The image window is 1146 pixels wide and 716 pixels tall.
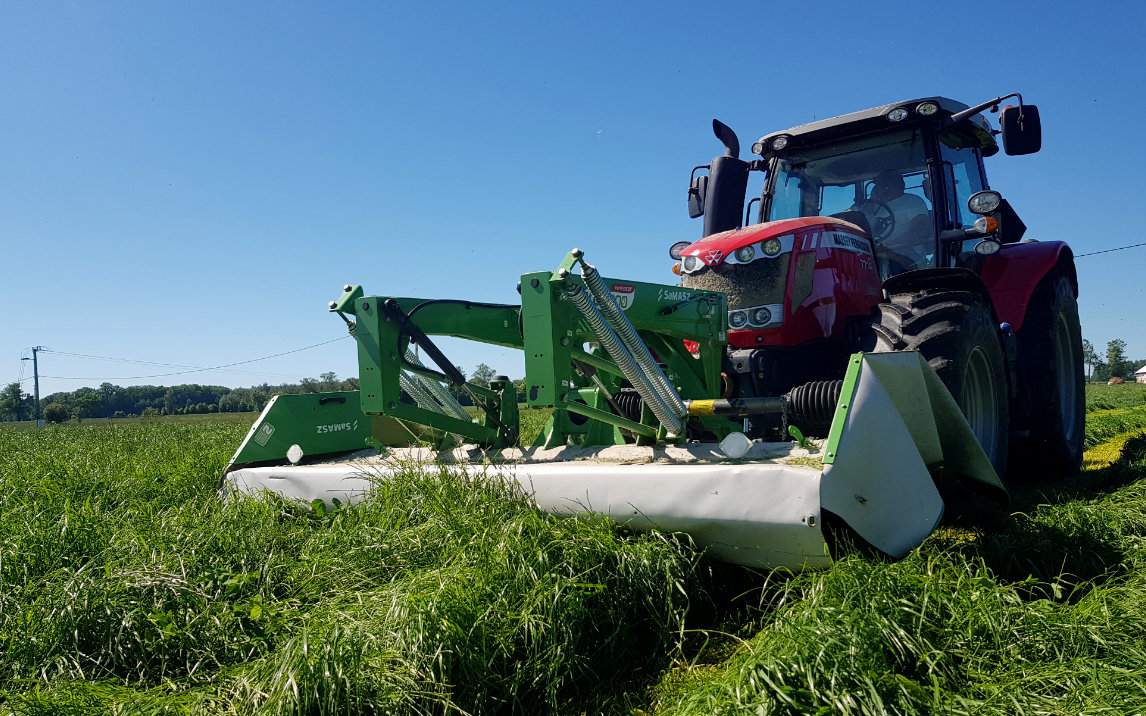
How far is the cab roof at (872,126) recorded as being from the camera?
564 centimetres

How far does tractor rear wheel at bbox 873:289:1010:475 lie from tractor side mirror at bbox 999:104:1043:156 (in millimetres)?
1545

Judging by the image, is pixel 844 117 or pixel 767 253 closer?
pixel 767 253

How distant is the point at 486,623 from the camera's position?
2637 mm

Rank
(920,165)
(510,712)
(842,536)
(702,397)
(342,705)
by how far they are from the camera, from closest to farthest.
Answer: (342,705)
(510,712)
(842,536)
(702,397)
(920,165)

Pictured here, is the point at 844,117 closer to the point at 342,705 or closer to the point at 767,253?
the point at 767,253

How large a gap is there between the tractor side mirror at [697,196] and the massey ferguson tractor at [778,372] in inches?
0.7

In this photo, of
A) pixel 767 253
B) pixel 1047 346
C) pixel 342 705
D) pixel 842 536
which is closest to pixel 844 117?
pixel 767 253

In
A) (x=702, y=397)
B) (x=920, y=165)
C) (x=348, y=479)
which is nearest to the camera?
(x=348, y=479)

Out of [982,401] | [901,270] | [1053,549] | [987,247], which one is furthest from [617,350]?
[987,247]

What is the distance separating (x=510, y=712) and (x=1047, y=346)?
16.3 ft

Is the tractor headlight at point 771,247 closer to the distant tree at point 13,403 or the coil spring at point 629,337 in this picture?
the coil spring at point 629,337

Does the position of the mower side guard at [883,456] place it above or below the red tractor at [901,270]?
below

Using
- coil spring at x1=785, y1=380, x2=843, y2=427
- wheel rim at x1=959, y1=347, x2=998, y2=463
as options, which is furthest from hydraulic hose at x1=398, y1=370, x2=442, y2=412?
wheel rim at x1=959, y1=347, x2=998, y2=463

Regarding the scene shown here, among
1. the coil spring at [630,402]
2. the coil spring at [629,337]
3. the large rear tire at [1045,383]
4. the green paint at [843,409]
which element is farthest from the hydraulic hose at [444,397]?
the large rear tire at [1045,383]
